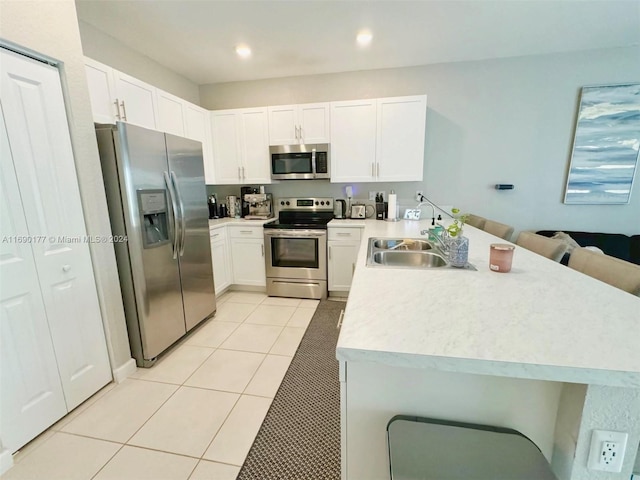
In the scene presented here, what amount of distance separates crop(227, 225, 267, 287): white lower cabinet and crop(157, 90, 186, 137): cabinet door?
1217 millimetres

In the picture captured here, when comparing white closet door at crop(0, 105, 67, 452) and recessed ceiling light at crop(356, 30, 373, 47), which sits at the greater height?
recessed ceiling light at crop(356, 30, 373, 47)

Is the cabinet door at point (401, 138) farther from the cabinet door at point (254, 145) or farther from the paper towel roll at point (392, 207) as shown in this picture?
the cabinet door at point (254, 145)

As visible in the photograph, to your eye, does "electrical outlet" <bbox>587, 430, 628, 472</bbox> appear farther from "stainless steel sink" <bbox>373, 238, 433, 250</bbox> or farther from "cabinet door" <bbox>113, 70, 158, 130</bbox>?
"cabinet door" <bbox>113, 70, 158, 130</bbox>

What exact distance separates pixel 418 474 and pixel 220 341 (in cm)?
210

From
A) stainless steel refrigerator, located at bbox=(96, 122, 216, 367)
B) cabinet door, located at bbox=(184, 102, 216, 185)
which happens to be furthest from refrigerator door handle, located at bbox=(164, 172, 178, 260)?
cabinet door, located at bbox=(184, 102, 216, 185)

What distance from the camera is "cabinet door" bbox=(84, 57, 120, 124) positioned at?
204 cm

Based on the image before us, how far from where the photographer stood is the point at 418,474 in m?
0.69

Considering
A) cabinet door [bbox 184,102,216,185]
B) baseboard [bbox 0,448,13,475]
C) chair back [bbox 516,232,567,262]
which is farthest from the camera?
cabinet door [bbox 184,102,216,185]

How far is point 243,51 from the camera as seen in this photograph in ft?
9.18

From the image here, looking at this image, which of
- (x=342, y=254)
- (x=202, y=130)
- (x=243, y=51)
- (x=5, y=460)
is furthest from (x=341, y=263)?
(x=5, y=460)

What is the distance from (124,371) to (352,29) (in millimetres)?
3328

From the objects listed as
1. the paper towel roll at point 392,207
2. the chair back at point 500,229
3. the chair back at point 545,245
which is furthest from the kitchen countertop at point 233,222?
the chair back at point 545,245

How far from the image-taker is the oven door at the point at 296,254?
318 centimetres

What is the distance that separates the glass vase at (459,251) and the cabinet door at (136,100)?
275 centimetres
